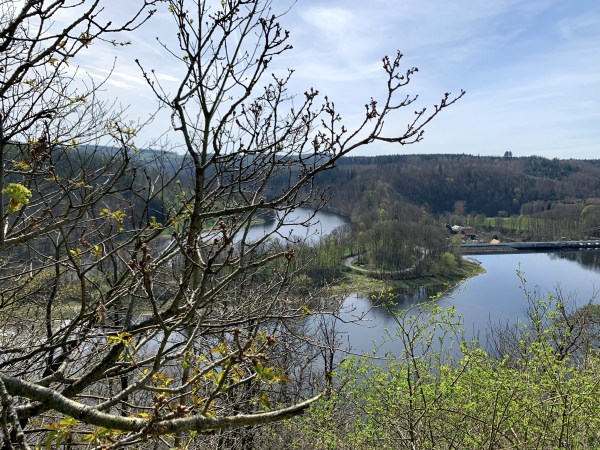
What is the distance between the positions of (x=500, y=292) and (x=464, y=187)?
256 feet

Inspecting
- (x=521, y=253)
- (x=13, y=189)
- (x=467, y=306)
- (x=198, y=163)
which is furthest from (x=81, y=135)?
(x=521, y=253)

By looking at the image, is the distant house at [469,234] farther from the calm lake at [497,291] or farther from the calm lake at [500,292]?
the calm lake at [500,292]

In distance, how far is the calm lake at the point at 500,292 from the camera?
79.6 ft

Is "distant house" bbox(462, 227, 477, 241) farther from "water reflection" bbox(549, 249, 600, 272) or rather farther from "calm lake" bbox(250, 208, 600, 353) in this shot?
"water reflection" bbox(549, 249, 600, 272)

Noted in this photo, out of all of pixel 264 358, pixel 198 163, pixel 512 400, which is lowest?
pixel 512 400

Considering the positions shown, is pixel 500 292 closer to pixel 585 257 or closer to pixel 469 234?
pixel 585 257

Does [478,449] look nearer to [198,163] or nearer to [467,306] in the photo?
[198,163]

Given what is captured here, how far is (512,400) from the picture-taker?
4.61 m

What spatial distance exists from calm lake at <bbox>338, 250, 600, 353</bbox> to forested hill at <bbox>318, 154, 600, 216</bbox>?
1439 inches

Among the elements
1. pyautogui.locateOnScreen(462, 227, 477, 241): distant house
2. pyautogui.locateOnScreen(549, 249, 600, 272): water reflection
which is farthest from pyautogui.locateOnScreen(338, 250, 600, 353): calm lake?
pyautogui.locateOnScreen(462, 227, 477, 241): distant house

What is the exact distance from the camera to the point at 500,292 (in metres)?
35.3

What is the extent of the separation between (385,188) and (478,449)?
93.8 metres

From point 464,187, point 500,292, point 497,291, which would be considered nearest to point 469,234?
point 497,291

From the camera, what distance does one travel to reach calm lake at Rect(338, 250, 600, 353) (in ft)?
79.6
